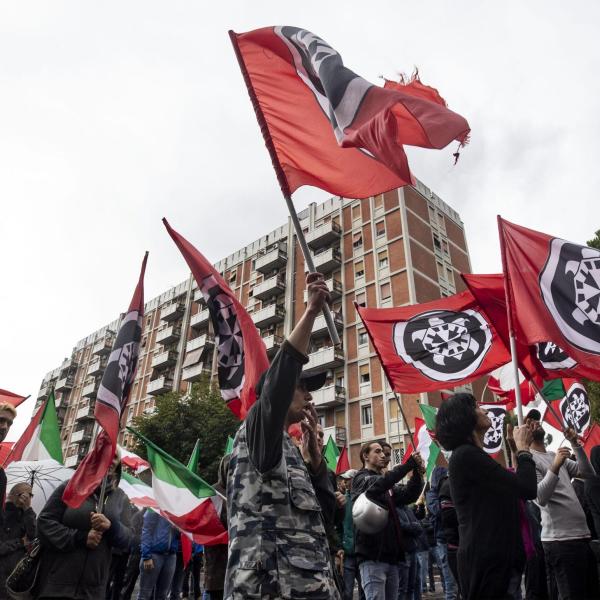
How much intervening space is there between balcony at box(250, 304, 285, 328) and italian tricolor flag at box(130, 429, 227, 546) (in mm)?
33928

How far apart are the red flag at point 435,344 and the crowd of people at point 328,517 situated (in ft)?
4.08

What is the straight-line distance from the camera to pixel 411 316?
679 centimetres

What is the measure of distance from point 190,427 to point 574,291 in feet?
85.8

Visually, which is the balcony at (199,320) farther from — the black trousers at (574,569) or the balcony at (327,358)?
the black trousers at (574,569)

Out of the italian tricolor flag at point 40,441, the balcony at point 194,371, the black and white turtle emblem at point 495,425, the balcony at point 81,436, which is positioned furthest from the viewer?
the balcony at point 81,436

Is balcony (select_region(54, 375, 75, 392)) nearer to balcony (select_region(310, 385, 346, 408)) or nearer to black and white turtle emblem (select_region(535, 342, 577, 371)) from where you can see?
balcony (select_region(310, 385, 346, 408))

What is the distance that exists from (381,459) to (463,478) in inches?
93.2

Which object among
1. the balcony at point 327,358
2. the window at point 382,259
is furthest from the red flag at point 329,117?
the window at point 382,259

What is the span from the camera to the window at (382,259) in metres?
35.5

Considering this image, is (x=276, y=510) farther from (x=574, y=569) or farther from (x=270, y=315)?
(x=270, y=315)

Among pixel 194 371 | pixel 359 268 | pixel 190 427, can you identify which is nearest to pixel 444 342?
pixel 190 427

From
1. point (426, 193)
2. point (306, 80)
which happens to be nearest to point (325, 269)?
point (426, 193)

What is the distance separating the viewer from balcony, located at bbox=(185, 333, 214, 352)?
149 feet

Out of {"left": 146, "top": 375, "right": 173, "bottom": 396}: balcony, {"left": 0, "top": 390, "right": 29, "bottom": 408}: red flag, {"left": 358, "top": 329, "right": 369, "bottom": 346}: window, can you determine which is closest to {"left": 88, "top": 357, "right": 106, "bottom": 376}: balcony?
{"left": 146, "top": 375, "right": 173, "bottom": 396}: balcony
